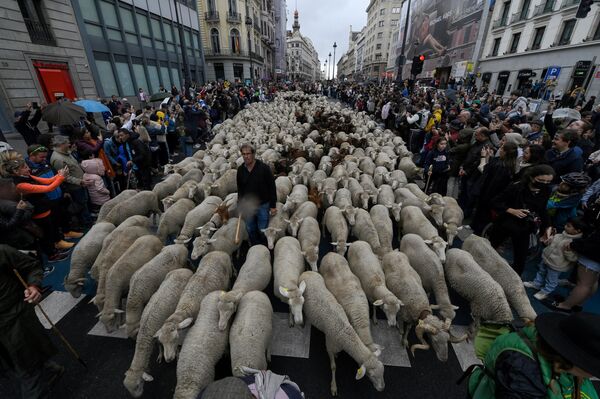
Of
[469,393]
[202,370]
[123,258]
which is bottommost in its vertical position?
[202,370]

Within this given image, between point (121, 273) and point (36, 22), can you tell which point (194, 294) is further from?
point (36, 22)

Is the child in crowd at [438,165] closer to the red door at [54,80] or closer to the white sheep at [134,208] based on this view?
the white sheep at [134,208]

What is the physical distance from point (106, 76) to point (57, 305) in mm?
24545

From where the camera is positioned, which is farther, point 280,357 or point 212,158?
point 212,158

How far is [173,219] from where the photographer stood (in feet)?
20.1

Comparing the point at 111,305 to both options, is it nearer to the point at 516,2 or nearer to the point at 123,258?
the point at 123,258

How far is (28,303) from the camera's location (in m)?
2.95

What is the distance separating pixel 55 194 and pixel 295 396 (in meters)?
6.38

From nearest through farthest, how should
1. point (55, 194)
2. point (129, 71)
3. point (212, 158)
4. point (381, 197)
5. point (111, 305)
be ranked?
point (111, 305), point (55, 194), point (381, 197), point (212, 158), point (129, 71)

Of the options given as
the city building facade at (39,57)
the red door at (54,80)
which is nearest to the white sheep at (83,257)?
the city building facade at (39,57)

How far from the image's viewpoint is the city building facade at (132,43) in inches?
811

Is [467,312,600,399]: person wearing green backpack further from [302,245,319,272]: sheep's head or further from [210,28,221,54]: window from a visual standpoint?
[210,28,221,54]: window

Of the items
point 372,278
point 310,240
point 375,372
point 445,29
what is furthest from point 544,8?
point 375,372

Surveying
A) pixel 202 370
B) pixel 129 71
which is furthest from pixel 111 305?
pixel 129 71
